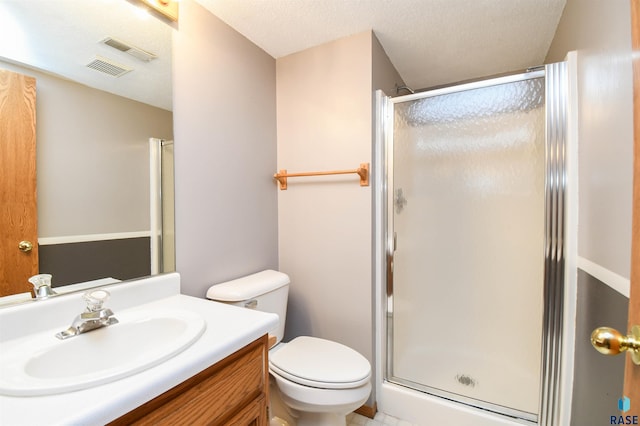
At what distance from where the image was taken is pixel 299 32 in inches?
60.3

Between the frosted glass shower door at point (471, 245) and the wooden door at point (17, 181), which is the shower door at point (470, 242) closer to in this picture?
the frosted glass shower door at point (471, 245)

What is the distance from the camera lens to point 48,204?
86cm

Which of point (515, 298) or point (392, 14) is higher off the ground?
point (392, 14)

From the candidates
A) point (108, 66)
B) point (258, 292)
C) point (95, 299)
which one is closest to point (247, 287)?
point (258, 292)

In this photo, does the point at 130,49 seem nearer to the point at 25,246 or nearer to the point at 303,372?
the point at 25,246

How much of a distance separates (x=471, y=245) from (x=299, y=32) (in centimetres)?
159

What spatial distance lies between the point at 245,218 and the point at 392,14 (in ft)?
4.32

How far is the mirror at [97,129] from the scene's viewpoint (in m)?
0.86

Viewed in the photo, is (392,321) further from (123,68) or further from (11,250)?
(123,68)

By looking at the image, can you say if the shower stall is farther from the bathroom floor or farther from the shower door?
the bathroom floor

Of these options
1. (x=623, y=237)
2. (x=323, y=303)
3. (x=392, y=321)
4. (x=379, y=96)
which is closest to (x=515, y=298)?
(x=392, y=321)

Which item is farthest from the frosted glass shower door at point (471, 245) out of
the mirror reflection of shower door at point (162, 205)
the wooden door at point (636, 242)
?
the mirror reflection of shower door at point (162, 205)

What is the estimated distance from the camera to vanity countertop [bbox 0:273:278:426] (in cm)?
48

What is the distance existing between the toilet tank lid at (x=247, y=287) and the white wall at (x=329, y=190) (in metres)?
0.27
